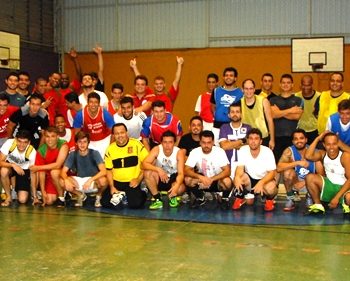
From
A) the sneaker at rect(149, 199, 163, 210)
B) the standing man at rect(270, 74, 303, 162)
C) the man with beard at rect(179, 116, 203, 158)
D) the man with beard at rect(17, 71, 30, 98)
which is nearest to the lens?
the sneaker at rect(149, 199, 163, 210)

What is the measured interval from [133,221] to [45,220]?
49.3 inches

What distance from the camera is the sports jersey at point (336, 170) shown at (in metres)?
7.37

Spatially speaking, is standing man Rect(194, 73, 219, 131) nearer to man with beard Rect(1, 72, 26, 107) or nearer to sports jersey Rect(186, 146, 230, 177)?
sports jersey Rect(186, 146, 230, 177)

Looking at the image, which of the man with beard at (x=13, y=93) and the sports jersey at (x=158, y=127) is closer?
the sports jersey at (x=158, y=127)

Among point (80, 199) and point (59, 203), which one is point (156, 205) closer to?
point (80, 199)

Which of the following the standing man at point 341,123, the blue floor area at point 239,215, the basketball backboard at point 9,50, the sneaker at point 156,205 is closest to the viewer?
the blue floor area at point 239,215

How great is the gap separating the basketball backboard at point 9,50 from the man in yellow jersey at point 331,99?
409 inches

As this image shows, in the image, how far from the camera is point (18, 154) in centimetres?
840

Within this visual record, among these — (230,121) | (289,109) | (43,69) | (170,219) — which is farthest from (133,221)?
(43,69)

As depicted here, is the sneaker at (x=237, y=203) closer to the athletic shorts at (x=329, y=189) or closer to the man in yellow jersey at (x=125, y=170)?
the athletic shorts at (x=329, y=189)

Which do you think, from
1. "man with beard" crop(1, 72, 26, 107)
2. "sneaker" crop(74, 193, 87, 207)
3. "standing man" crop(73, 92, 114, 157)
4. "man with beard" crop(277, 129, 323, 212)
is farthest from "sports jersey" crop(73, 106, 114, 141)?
"man with beard" crop(277, 129, 323, 212)

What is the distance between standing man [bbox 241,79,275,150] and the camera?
8172 mm

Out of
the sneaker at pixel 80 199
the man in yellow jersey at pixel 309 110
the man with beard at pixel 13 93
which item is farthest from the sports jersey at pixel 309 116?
the man with beard at pixel 13 93

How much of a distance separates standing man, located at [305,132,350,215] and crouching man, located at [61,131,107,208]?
10.9 ft
